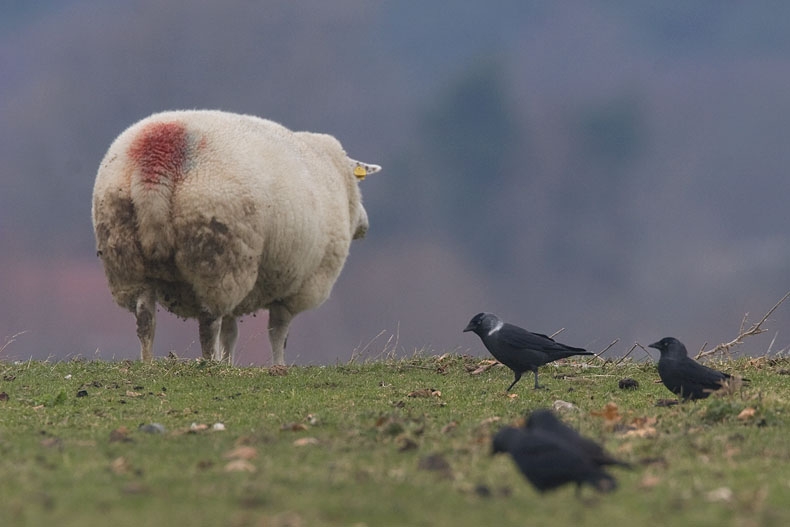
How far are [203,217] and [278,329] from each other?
160 inches

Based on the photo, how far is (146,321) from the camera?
45.9ft

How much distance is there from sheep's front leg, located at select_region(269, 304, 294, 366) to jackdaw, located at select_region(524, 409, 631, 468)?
10659mm

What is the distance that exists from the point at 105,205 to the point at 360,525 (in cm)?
995

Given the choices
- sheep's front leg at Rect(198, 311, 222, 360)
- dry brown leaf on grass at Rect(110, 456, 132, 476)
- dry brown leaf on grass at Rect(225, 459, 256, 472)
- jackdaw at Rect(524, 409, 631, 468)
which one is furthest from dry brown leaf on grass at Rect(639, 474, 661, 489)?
sheep's front leg at Rect(198, 311, 222, 360)

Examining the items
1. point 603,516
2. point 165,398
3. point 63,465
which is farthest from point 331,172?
point 603,516

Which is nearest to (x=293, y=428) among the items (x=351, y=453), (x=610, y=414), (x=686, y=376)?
(x=351, y=453)

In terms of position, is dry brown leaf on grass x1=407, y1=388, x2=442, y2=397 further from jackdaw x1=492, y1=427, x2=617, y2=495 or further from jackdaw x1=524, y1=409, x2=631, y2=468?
jackdaw x1=492, y1=427, x2=617, y2=495

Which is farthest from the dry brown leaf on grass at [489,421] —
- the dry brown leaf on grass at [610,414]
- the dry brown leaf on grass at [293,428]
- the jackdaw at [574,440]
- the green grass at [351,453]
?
the jackdaw at [574,440]

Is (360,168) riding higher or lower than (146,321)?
higher

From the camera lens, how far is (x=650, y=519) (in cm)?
467

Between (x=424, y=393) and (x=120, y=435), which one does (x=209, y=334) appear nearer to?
(x=424, y=393)

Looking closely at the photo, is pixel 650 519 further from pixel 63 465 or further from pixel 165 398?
pixel 165 398

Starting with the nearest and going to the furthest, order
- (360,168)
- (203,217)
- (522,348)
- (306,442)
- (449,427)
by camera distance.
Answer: (306,442) → (449,427) → (522,348) → (203,217) → (360,168)

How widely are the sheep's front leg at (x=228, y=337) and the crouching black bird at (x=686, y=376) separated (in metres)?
7.96
